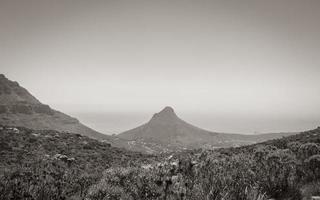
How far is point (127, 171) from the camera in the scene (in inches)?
283

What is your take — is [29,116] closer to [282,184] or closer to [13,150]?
[13,150]

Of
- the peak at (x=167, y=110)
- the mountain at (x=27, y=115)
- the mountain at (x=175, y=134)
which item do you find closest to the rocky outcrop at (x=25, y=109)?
the mountain at (x=27, y=115)

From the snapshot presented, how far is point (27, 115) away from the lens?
81.6 meters

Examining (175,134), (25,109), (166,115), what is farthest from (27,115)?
(166,115)

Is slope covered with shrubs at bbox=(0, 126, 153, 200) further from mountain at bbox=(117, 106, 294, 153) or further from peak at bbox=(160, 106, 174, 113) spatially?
peak at bbox=(160, 106, 174, 113)

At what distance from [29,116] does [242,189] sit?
88.3m

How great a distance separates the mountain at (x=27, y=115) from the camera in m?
74.4

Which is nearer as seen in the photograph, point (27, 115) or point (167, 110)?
point (27, 115)

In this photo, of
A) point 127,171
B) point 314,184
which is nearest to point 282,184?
point 314,184

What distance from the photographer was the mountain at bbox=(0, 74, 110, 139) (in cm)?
7444

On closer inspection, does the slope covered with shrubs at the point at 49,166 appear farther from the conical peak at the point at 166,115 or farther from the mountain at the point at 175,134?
the conical peak at the point at 166,115

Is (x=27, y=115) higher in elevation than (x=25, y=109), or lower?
lower

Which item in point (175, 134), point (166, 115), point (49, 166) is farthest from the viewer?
point (166, 115)

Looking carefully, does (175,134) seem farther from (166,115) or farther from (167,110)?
(167,110)
